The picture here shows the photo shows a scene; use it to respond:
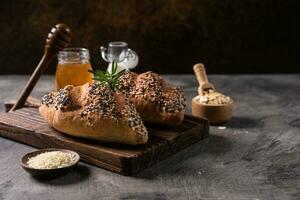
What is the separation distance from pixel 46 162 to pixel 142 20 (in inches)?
41.7

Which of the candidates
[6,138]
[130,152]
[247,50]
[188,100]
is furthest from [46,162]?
[247,50]

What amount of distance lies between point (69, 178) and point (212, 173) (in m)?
0.28

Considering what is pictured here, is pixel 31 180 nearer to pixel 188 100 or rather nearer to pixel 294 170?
pixel 294 170

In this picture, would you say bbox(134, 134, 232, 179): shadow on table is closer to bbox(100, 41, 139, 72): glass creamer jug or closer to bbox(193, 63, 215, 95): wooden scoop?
bbox(193, 63, 215, 95): wooden scoop

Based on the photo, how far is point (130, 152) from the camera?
1115 millimetres

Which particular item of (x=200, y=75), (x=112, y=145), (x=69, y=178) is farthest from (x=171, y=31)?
(x=69, y=178)

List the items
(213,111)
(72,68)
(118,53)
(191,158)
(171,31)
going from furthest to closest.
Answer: (171,31) → (118,53) → (72,68) → (213,111) → (191,158)

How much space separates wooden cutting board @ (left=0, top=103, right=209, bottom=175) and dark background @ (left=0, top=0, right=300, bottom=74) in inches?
27.9

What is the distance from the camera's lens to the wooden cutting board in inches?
43.6

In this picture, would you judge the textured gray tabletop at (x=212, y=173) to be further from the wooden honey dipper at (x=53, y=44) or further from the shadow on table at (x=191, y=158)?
the wooden honey dipper at (x=53, y=44)

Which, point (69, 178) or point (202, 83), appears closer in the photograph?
point (69, 178)

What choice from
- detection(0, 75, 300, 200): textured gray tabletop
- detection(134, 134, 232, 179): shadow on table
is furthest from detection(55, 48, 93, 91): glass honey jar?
detection(134, 134, 232, 179): shadow on table

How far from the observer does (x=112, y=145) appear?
1.15m

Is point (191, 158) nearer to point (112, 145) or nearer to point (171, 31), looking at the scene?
point (112, 145)
